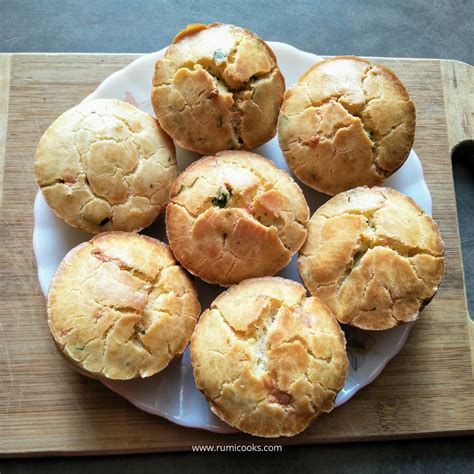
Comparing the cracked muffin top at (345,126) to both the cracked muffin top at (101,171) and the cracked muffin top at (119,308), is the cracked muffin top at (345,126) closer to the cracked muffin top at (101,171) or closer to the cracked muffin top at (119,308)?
the cracked muffin top at (101,171)

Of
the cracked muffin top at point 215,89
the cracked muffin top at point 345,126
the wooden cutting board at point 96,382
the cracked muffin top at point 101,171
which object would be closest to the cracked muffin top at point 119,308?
the cracked muffin top at point 101,171

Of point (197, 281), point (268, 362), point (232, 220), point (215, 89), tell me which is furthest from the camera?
point (197, 281)

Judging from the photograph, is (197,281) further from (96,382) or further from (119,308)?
(96,382)

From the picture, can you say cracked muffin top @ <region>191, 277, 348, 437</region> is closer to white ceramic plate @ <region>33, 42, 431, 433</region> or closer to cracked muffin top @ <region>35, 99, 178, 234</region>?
white ceramic plate @ <region>33, 42, 431, 433</region>

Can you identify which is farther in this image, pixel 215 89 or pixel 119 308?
pixel 215 89

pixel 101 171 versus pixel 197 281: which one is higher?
pixel 101 171

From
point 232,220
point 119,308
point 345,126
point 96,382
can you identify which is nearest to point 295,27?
point 345,126

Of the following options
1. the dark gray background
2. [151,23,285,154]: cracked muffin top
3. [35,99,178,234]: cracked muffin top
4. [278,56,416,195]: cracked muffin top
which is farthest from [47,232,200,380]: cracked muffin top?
the dark gray background

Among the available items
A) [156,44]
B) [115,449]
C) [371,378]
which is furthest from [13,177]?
[371,378]
